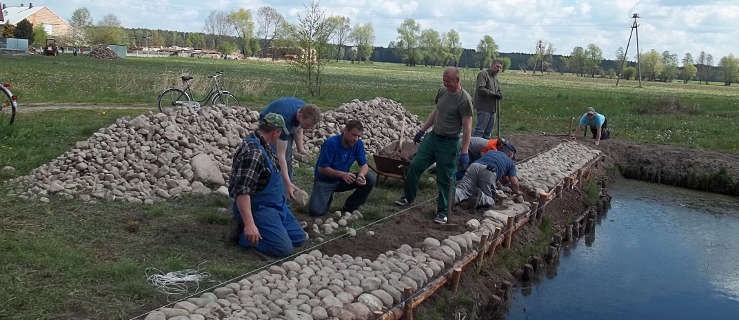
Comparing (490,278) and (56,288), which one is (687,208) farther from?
(56,288)

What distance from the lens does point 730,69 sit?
93938 mm

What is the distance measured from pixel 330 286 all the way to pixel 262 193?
1146mm

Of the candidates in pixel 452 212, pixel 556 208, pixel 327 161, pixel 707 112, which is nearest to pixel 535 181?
pixel 556 208

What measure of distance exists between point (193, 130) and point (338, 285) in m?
5.22

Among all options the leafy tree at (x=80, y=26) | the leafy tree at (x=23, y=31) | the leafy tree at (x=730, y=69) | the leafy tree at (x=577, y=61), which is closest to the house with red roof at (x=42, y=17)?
the leafy tree at (x=80, y=26)

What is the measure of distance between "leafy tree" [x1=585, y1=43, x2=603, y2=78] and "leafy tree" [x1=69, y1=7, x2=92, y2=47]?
70606 millimetres

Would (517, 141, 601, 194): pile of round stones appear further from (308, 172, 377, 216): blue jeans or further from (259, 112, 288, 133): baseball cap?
(259, 112, 288, 133): baseball cap

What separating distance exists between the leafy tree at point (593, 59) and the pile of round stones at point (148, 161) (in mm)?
93484

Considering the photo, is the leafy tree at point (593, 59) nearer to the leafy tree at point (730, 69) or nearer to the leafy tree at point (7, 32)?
the leafy tree at point (730, 69)

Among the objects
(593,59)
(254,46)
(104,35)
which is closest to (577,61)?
(593,59)

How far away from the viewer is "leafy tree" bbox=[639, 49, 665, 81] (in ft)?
311

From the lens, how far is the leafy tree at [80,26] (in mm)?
80938

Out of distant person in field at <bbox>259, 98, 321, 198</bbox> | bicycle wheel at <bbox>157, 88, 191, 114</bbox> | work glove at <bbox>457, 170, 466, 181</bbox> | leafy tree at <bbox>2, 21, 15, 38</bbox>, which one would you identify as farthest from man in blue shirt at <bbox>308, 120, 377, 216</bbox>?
leafy tree at <bbox>2, 21, 15, 38</bbox>

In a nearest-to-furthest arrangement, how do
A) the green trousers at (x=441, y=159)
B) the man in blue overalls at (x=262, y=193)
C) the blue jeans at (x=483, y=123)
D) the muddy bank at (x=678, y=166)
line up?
the man in blue overalls at (x=262, y=193) < the green trousers at (x=441, y=159) < the blue jeans at (x=483, y=123) < the muddy bank at (x=678, y=166)
